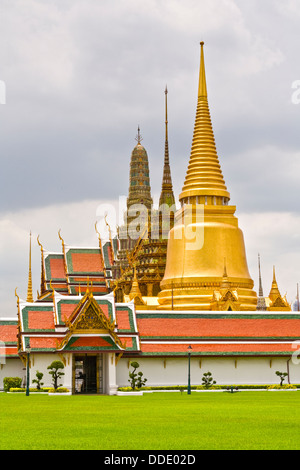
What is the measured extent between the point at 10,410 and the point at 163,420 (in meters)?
6.38

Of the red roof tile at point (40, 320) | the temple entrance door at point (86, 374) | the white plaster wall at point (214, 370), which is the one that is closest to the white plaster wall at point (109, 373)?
the temple entrance door at point (86, 374)

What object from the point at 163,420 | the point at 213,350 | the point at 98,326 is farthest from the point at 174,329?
the point at 163,420

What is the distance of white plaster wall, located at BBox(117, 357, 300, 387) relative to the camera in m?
43.8

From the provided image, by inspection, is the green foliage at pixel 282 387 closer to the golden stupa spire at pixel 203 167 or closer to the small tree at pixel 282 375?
the small tree at pixel 282 375

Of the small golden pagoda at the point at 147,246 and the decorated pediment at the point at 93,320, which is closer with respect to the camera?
the decorated pediment at the point at 93,320

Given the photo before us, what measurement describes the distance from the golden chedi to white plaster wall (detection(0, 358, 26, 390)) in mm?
14142

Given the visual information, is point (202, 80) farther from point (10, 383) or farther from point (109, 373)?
point (10, 383)

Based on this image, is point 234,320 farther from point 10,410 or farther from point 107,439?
point 107,439

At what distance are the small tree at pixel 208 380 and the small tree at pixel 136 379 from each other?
9.87 feet

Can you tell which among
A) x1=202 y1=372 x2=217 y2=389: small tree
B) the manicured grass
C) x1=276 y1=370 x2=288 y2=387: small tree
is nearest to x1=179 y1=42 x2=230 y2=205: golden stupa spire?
x1=276 y1=370 x2=288 y2=387: small tree

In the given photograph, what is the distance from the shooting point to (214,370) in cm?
4453

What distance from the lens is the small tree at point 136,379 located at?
41594 mm

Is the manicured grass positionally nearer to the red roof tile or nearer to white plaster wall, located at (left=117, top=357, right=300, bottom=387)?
the red roof tile
